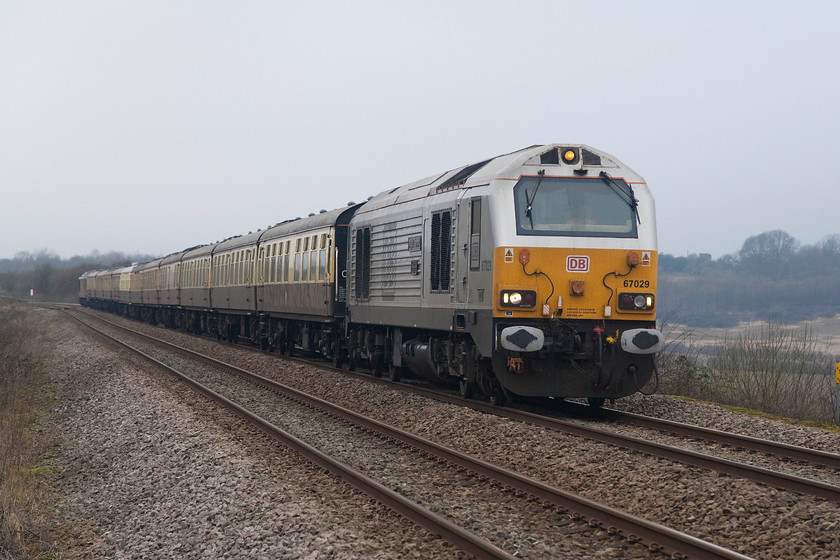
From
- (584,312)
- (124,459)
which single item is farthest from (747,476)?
(124,459)

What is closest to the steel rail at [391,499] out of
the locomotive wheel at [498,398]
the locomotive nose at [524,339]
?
the locomotive nose at [524,339]

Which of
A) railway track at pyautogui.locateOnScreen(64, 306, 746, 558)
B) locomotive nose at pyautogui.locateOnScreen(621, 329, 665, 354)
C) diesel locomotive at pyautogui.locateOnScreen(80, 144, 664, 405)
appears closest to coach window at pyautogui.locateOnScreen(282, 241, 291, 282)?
diesel locomotive at pyautogui.locateOnScreen(80, 144, 664, 405)

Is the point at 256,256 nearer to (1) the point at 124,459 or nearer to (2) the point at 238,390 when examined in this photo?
(2) the point at 238,390

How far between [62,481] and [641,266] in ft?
26.3

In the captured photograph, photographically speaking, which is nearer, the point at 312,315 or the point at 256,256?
the point at 312,315

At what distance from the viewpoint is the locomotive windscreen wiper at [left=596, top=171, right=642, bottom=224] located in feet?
37.2

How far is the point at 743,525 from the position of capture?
20.3 feet

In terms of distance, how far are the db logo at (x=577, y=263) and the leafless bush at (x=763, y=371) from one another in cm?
529

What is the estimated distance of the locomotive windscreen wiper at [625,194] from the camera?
11.3 meters

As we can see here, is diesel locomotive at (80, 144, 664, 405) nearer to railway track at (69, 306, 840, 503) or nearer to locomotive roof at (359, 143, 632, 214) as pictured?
locomotive roof at (359, 143, 632, 214)

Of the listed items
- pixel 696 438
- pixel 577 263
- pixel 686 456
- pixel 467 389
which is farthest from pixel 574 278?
pixel 686 456

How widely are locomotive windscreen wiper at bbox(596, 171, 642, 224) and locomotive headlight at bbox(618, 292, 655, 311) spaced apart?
1.04 meters

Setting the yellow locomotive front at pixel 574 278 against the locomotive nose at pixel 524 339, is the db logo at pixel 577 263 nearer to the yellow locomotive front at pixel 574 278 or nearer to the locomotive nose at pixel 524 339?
the yellow locomotive front at pixel 574 278

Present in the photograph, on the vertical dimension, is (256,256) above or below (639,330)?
above
